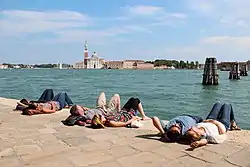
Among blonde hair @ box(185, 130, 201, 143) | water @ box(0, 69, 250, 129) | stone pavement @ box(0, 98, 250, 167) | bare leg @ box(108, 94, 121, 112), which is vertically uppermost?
bare leg @ box(108, 94, 121, 112)

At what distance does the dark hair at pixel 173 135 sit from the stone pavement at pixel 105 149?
23 cm

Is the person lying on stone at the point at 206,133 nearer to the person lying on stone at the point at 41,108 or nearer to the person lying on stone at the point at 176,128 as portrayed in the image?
the person lying on stone at the point at 176,128

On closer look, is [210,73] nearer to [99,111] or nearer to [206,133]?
[99,111]

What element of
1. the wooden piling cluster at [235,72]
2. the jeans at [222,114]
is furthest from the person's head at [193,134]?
the wooden piling cluster at [235,72]

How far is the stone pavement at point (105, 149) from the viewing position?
17.1 ft

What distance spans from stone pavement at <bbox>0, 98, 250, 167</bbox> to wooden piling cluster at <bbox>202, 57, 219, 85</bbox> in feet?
184

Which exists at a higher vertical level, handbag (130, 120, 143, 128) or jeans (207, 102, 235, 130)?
jeans (207, 102, 235, 130)

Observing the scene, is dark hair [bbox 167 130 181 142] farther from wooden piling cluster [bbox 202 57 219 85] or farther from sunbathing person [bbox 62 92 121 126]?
wooden piling cluster [bbox 202 57 219 85]

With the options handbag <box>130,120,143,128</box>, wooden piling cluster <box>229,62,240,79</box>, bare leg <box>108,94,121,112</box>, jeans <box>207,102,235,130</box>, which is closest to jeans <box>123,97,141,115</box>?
bare leg <box>108,94,121,112</box>

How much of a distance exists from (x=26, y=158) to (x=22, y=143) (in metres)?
1.08

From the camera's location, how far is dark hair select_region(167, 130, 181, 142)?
6423mm

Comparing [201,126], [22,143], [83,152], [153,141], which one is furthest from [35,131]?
[201,126]

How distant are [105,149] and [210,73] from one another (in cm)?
5937

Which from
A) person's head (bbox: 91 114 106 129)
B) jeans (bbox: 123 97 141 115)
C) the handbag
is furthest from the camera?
jeans (bbox: 123 97 141 115)
